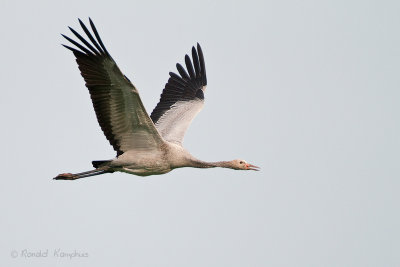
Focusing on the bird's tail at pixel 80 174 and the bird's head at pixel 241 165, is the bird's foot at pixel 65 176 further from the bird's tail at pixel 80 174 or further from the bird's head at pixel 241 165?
the bird's head at pixel 241 165

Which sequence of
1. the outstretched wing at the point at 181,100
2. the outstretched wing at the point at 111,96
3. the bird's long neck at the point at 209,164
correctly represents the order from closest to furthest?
A: the outstretched wing at the point at 111,96
the bird's long neck at the point at 209,164
the outstretched wing at the point at 181,100

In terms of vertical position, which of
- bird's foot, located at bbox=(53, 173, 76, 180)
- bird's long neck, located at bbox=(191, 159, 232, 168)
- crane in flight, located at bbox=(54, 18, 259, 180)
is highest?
crane in flight, located at bbox=(54, 18, 259, 180)

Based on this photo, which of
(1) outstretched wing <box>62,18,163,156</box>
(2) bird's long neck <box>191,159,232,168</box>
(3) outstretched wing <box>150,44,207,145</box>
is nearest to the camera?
(1) outstretched wing <box>62,18,163,156</box>

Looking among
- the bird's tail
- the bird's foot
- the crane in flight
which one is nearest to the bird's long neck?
the crane in flight

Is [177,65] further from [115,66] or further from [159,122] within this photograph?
[115,66]

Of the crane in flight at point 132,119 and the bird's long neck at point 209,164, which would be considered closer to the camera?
the crane in flight at point 132,119

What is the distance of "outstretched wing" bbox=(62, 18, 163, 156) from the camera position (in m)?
13.0

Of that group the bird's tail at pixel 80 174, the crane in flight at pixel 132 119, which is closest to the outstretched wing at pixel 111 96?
the crane in flight at pixel 132 119

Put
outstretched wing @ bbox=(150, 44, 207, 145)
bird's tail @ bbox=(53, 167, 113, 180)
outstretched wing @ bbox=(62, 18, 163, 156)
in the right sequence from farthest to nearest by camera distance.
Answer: outstretched wing @ bbox=(150, 44, 207, 145) → bird's tail @ bbox=(53, 167, 113, 180) → outstretched wing @ bbox=(62, 18, 163, 156)

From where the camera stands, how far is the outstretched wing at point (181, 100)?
54.4 feet

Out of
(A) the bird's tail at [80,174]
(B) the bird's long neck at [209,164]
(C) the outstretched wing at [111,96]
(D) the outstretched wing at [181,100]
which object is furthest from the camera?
(D) the outstretched wing at [181,100]

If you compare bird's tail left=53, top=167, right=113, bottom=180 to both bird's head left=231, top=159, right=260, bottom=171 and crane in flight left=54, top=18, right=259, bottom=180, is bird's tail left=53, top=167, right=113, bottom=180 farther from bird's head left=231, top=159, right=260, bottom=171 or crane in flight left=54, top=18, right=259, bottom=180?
bird's head left=231, top=159, right=260, bottom=171

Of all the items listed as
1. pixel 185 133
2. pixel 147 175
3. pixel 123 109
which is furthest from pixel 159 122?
pixel 123 109

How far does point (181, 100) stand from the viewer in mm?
18141
